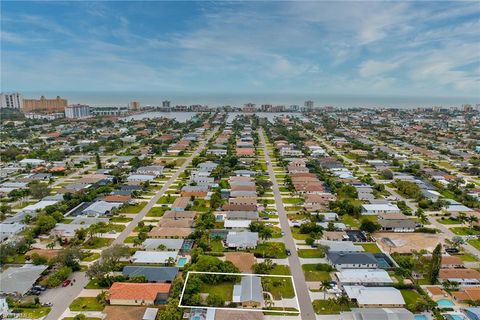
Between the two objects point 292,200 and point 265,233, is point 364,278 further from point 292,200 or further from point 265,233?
point 292,200

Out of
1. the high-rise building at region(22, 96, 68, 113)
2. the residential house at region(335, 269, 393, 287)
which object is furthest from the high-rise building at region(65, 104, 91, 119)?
the residential house at region(335, 269, 393, 287)

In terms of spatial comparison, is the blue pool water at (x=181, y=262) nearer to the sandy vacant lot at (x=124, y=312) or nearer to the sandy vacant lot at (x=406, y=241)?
the sandy vacant lot at (x=124, y=312)

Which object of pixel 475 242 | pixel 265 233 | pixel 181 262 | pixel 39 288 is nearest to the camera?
pixel 39 288

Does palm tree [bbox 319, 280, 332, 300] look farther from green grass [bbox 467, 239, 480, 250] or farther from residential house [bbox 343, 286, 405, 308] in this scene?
green grass [bbox 467, 239, 480, 250]

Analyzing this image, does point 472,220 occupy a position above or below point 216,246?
above

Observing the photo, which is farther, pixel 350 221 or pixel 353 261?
pixel 350 221

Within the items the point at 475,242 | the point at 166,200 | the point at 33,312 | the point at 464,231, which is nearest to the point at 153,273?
the point at 33,312

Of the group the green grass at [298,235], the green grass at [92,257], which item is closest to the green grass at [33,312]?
the green grass at [92,257]
